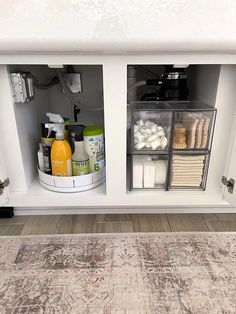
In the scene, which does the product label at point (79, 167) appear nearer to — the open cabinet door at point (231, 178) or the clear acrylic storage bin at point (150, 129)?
the clear acrylic storage bin at point (150, 129)

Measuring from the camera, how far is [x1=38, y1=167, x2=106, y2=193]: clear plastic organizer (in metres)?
0.78

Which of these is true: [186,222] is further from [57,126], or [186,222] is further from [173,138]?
[57,126]

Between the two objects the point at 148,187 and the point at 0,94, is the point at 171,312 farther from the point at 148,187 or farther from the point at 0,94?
the point at 0,94

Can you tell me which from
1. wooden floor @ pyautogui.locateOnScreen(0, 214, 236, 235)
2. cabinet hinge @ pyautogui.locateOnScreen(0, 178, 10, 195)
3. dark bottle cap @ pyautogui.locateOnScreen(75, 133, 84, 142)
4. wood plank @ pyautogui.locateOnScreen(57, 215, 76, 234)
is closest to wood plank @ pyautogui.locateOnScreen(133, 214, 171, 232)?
wooden floor @ pyautogui.locateOnScreen(0, 214, 236, 235)

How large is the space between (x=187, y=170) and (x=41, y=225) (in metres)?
0.52

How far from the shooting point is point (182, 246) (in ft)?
2.27

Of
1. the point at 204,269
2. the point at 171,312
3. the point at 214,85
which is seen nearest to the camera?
the point at 171,312

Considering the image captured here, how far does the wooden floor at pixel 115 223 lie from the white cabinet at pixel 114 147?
0.03 meters

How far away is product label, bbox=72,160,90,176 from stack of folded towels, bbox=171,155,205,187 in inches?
11.3

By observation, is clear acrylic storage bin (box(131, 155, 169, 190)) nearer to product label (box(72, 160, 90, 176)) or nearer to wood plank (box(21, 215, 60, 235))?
product label (box(72, 160, 90, 176))

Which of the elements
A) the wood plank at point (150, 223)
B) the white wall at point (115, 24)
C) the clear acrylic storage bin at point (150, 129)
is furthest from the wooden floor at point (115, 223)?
the white wall at point (115, 24)

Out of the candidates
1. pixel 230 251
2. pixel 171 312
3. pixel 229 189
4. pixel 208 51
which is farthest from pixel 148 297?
pixel 208 51

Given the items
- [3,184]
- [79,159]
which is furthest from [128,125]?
[3,184]

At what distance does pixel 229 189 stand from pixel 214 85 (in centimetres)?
33
